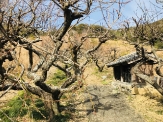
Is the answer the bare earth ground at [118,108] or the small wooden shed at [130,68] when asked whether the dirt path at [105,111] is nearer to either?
the bare earth ground at [118,108]

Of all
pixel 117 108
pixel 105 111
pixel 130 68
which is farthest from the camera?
pixel 130 68

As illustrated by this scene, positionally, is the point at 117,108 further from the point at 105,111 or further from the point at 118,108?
the point at 105,111

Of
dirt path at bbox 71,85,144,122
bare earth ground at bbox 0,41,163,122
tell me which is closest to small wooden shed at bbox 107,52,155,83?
bare earth ground at bbox 0,41,163,122

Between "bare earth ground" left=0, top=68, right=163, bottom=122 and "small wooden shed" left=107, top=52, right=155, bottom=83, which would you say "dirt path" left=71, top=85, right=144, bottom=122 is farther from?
"small wooden shed" left=107, top=52, right=155, bottom=83

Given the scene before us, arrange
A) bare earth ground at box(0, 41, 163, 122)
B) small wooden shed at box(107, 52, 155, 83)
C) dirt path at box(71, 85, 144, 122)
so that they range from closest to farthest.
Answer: dirt path at box(71, 85, 144, 122)
bare earth ground at box(0, 41, 163, 122)
small wooden shed at box(107, 52, 155, 83)

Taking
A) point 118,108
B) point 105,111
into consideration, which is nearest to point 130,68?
point 118,108

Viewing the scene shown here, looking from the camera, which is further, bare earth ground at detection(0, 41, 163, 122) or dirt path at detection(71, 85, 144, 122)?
bare earth ground at detection(0, 41, 163, 122)

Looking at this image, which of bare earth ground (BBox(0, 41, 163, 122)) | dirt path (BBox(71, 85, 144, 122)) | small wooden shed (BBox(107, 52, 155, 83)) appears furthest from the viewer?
small wooden shed (BBox(107, 52, 155, 83))

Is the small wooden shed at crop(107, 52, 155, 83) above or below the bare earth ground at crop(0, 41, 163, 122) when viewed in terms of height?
above

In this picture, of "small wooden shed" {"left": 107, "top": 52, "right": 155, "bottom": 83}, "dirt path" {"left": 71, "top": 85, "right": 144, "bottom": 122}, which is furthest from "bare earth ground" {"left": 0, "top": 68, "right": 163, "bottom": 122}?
"small wooden shed" {"left": 107, "top": 52, "right": 155, "bottom": 83}

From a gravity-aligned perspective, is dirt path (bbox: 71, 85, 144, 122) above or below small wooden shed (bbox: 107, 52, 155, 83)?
below

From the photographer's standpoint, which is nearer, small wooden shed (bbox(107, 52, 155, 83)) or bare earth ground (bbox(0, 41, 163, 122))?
bare earth ground (bbox(0, 41, 163, 122))

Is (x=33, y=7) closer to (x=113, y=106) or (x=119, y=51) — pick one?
(x=113, y=106)

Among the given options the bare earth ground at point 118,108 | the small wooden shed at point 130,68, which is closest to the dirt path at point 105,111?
the bare earth ground at point 118,108
